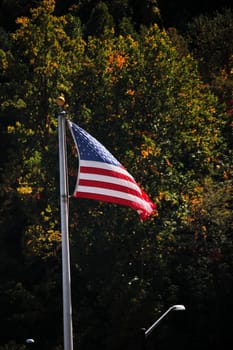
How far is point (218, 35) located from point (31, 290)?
2132 centimetres

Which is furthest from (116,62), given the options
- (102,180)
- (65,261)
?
(65,261)

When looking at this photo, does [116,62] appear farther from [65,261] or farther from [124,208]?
[65,261]

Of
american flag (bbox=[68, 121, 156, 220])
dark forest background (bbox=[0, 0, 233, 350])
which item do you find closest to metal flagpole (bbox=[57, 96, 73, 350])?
american flag (bbox=[68, 121, 156, 220])

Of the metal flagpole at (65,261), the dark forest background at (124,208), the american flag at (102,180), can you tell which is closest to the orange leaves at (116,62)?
the dark forest background at (124,208)

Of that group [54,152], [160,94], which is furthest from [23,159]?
[160,94]

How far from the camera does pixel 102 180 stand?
505 inches

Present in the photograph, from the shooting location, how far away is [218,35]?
48.4 m

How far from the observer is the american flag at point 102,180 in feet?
42.0

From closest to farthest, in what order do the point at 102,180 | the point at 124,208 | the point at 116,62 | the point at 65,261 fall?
the point at 65,261
the point at 102,180
the point at 124,208
the point at 116,62

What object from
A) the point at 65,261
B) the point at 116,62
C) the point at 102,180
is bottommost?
the point at 65,261

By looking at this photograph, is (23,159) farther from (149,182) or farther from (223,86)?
(223,86)

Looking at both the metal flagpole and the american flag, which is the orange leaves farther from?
the metal flagpole

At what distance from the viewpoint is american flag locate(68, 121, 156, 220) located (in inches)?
504

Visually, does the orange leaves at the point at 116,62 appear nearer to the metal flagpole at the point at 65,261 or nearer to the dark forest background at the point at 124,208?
the dark forest background at the point at 124,208
